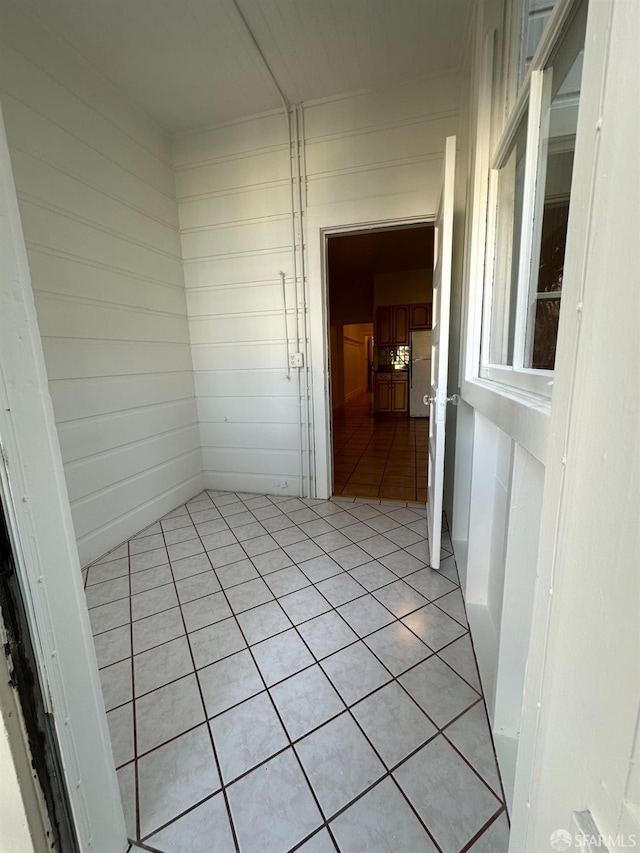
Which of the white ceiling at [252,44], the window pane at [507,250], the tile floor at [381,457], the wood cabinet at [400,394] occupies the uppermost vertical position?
the white ceiling at [252,44]

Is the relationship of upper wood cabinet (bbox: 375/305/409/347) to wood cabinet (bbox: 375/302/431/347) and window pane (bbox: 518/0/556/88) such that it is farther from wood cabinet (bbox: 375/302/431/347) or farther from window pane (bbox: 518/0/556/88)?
window pane (bbox: 518/0/556/88)

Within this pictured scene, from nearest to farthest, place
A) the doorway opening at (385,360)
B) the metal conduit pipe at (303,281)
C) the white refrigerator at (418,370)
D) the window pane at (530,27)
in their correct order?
1. the window pane at (530,27)
2. the metal conduit pipe at (303,281)
3. the doorway opening at (385,360)
4. the white refrigerator at (418,370)

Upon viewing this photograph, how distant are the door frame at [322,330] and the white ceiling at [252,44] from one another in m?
0.89

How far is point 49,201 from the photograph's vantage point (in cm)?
196

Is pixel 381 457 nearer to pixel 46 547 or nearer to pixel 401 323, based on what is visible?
pixel 401 323

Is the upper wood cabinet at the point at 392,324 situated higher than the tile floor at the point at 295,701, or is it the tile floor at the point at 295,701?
the upper wood cabinet at the point at 392,324

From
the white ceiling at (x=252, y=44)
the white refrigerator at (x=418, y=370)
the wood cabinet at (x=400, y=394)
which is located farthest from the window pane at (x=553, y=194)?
the wood cabinet at (x=400, y=394)

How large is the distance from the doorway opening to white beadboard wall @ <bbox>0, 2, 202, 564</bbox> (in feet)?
5.42

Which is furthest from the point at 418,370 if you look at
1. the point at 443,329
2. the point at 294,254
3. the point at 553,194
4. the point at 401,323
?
the point at 553,194

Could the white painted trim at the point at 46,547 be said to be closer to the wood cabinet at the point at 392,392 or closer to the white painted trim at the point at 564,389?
the white painted trim at the point at 564,389

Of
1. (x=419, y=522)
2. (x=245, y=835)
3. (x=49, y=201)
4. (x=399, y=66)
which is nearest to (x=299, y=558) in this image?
(x=419, y=522)

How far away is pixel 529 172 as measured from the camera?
1.10 m

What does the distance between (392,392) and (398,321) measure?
147 cm

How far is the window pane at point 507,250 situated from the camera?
1.29 meters
